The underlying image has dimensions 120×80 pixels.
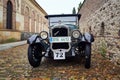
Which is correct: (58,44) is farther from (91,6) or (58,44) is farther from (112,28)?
(91,6)

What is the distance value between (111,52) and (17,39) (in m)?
14.0

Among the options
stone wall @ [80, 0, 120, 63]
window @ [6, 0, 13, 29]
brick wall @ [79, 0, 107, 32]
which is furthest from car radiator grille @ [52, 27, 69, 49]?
window @ [6, 0, 13, 29]

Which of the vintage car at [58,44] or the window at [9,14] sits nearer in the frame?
the vintage car at [58,44]

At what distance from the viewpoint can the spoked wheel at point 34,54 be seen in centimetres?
614

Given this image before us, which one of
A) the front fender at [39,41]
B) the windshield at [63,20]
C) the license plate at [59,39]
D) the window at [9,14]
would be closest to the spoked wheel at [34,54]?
the front fender at [39,41]

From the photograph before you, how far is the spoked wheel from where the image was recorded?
6.14 m

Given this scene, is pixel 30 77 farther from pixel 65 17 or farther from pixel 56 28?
pixel 65 17

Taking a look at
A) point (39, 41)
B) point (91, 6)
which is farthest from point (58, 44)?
point (91, 6)

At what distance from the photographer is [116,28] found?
22.2 feet

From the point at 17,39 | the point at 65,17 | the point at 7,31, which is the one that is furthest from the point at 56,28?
the point at 17,39

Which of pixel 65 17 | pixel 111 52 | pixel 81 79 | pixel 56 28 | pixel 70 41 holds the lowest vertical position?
pixel 81 79

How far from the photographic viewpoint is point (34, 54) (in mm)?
6551

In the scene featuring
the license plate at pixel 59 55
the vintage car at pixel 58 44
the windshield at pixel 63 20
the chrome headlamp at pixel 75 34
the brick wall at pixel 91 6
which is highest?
the brick wall at pixel 91 6

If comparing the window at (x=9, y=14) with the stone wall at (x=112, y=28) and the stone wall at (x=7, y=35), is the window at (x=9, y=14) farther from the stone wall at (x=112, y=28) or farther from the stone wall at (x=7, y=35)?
the stone wall at (x=112, y=28)
